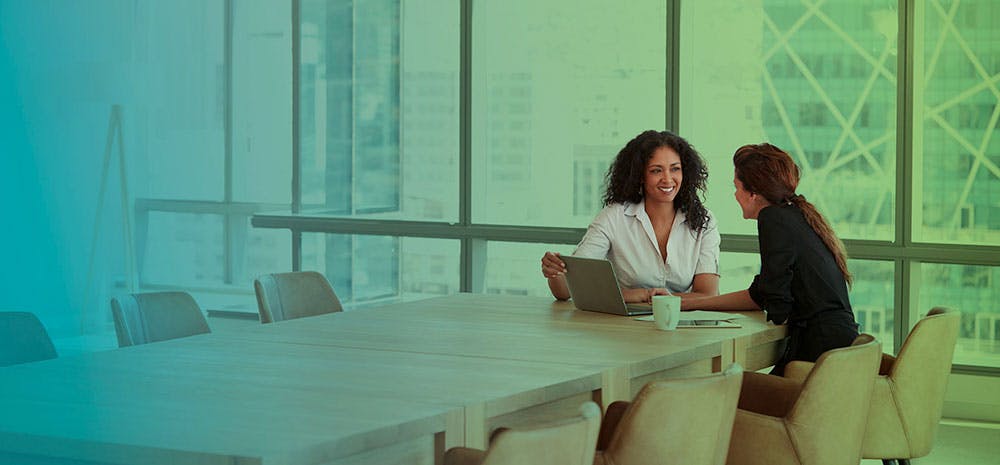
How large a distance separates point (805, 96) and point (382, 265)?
2.65 meters

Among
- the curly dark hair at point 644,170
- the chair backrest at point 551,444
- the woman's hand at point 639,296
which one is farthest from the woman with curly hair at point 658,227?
the chair backrest at point 551,444

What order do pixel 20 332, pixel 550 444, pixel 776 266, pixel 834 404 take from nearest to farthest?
1. pixel 20 332
2. pixel 550 444
3. pixel 834 404
4. pixel 776 266

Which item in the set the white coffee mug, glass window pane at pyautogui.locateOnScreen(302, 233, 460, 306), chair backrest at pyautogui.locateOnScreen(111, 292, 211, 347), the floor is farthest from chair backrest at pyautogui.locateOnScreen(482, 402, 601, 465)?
glass window pane at pyautogui.locateOnScreen(302, 233, 460, 306)

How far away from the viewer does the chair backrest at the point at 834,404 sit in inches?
109

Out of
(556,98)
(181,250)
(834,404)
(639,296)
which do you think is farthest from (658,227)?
(181,250)

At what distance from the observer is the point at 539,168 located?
21.4 ft

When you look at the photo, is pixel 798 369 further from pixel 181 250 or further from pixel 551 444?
pixel 181 250

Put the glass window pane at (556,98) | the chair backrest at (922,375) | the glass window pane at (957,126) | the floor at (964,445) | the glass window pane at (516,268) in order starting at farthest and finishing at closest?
the glass window pane at (516,268) → the glass window pane at (556,98) → the glass window pane at (957,126) → the floor at (964,445) → the chair backrest at (922,375)

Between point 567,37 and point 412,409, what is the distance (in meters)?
4.58

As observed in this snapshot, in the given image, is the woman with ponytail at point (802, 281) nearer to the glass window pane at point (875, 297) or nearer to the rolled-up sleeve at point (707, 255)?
the rolled-up sleeve at point (707, 255)

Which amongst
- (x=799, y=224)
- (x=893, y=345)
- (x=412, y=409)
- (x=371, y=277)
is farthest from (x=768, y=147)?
(x=371, y=277)

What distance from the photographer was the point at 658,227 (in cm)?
416

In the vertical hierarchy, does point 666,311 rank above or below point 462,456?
above

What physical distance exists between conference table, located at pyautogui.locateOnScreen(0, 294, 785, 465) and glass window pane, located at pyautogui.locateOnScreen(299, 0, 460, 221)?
2.98 metres
